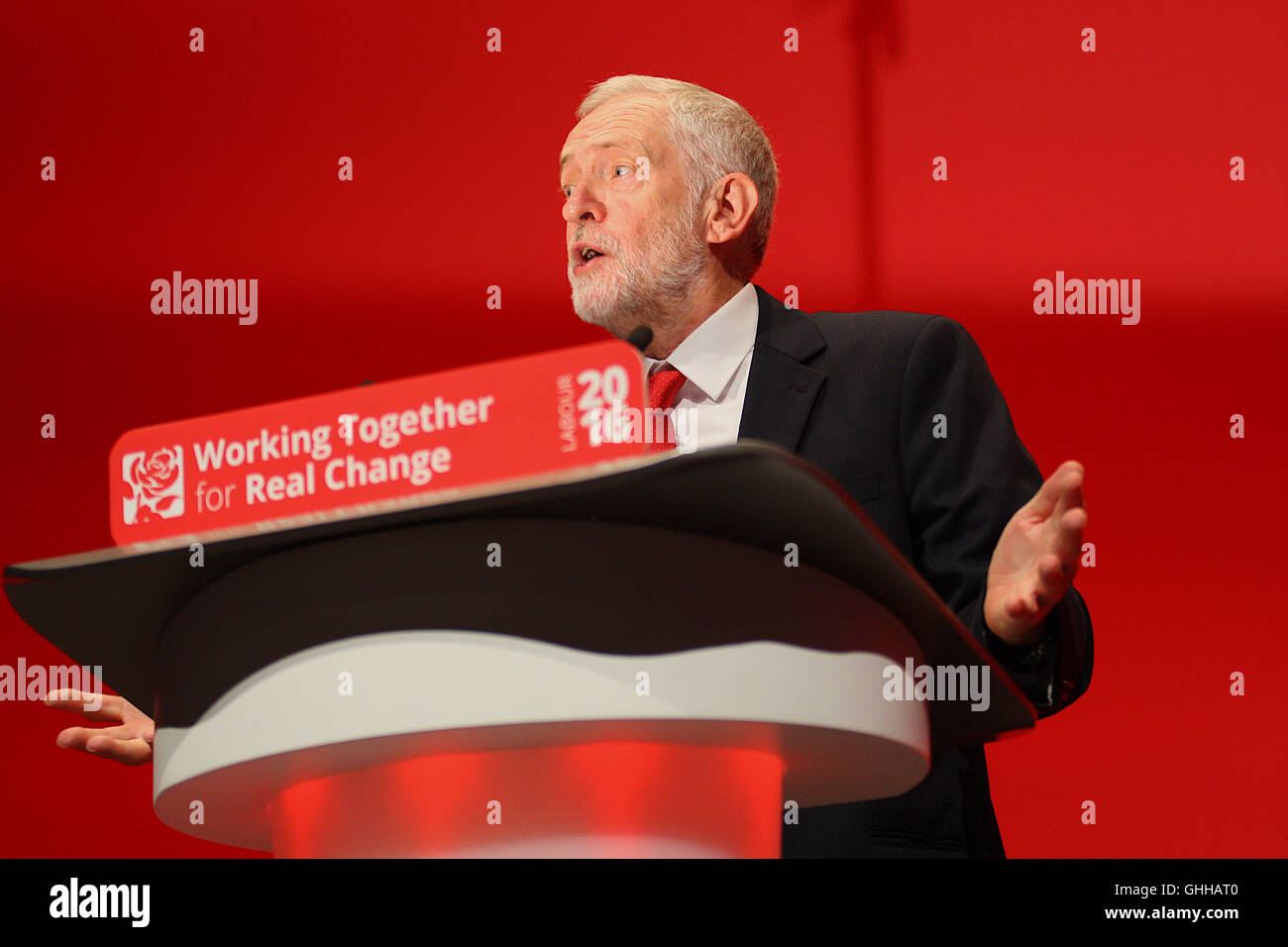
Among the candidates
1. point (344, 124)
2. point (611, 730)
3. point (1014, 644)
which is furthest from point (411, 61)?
point (611, 730)

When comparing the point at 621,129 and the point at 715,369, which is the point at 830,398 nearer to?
the point at 715,369

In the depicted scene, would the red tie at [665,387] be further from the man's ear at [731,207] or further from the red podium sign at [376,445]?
the red podium sign at [376,445]

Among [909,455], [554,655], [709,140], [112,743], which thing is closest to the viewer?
[554,655]

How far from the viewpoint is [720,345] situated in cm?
154

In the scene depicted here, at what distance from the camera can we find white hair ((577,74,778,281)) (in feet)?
5.68

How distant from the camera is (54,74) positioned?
8.38ft

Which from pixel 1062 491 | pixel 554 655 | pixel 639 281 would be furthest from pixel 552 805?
pixel 639 281

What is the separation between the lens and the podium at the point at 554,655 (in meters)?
0.64

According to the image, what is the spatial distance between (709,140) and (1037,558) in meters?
1.00

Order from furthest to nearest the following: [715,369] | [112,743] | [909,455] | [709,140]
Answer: [709,140], [715,369], [909,455], [112,743]

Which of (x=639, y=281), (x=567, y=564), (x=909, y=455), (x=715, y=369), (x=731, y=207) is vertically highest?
(x=731, y=207)

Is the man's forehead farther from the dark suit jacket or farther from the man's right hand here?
the man's right hand
